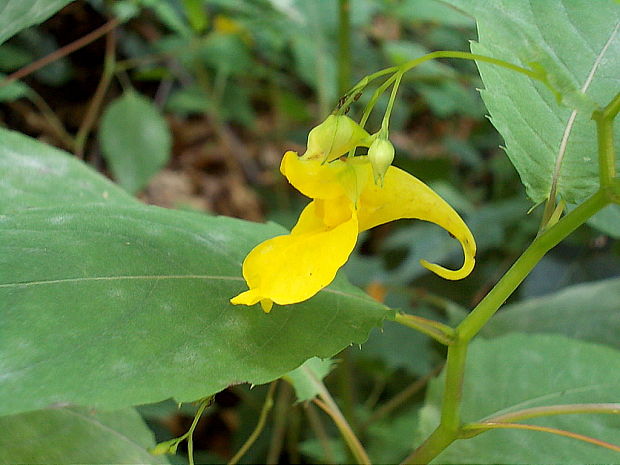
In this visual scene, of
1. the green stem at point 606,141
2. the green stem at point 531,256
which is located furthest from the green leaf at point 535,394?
the green stem at point 606,141

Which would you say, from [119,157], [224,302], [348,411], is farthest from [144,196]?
[224,302]

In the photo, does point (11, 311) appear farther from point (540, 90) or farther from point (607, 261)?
point (607, 261)

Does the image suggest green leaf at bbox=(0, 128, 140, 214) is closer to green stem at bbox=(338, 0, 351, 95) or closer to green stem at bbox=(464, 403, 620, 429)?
green stem at bbox=(464, 403, 620, 429)

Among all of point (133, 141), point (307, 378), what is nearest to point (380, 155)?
point (307, 378)

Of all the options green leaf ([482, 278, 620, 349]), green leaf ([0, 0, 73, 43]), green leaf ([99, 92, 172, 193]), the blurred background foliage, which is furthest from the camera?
green leaf ([99, 92, 172, 193])

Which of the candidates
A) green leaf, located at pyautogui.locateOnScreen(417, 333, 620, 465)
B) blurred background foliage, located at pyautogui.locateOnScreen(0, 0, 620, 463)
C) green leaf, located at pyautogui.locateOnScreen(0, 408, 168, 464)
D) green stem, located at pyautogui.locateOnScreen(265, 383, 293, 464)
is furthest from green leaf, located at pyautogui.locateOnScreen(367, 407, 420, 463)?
green leaf, located at pyautogui.locateOnScreen(0, 408, 168, 464)
